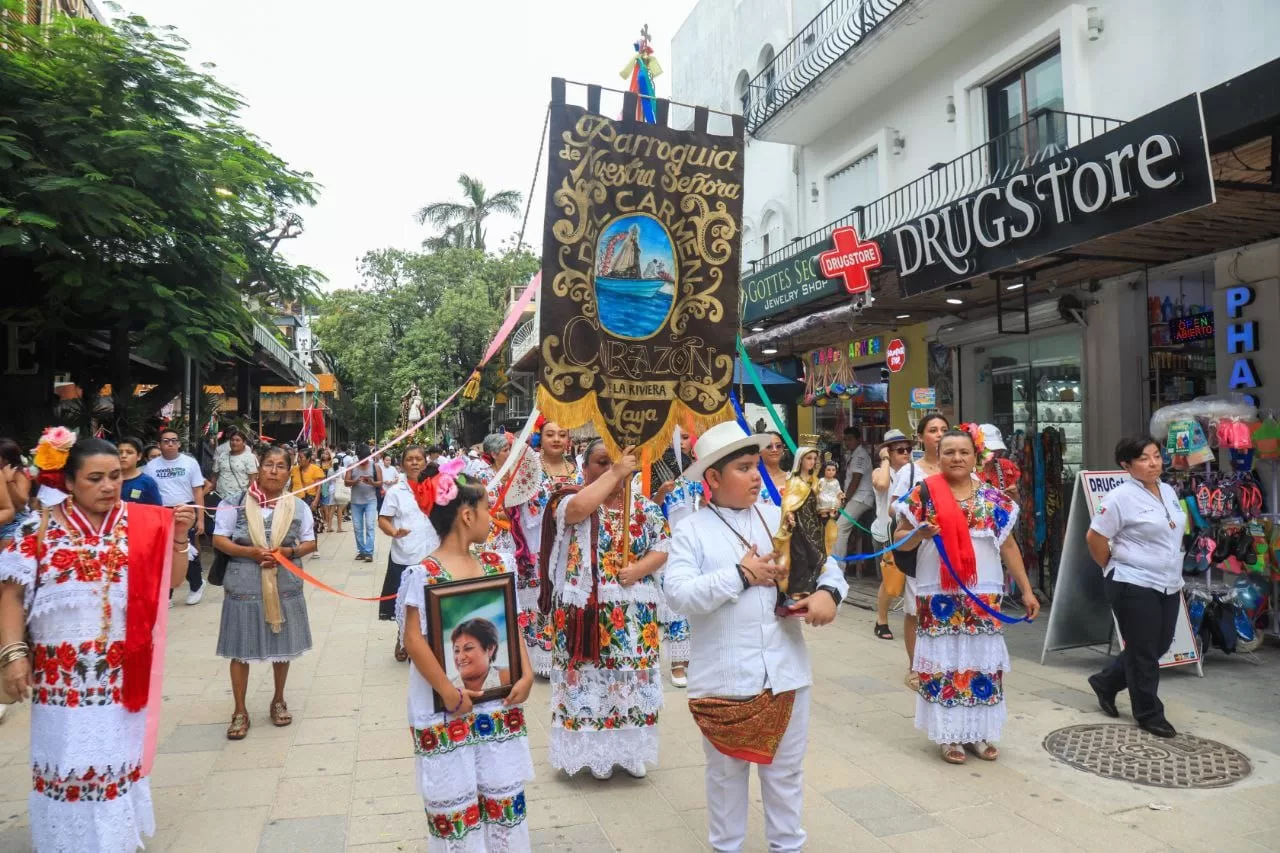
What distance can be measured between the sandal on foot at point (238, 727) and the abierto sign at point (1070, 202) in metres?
6.63

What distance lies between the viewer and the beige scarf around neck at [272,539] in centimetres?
529

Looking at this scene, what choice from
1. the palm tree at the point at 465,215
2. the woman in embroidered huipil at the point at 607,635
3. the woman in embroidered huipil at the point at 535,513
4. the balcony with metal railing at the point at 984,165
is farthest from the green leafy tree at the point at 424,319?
the woman in embroidered huipil at the point at 607,635

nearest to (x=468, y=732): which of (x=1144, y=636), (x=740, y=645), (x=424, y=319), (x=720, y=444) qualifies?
(x=740, y=645)

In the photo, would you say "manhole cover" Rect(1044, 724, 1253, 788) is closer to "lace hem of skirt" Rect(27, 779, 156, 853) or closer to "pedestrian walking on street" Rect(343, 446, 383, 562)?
"lace hem of skirt" Rect(27, 779, 156, 853)

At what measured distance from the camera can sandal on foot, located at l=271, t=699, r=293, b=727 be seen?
5.46 m

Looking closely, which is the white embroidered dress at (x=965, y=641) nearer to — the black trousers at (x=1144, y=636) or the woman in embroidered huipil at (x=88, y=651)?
the black trousers at (x=1144, y=636)

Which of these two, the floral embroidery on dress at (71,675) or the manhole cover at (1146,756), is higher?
the floral embroidery on dress at (71,675)

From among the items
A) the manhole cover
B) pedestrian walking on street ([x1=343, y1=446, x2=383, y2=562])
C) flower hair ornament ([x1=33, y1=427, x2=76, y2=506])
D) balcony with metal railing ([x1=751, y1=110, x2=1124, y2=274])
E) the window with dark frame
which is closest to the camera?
flower hair ornament ([x1=33, y1=427, x2=76, y2=506])

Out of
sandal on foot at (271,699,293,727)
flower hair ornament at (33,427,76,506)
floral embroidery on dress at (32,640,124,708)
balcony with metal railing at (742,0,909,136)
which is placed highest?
balcony with metal railing at (742,0,909,136)

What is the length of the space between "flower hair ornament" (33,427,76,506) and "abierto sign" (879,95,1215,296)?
21.3 feet

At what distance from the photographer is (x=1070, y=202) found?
21.7 feet

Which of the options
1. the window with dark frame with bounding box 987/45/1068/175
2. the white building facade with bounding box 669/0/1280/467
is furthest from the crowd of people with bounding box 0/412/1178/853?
the window with dark frame with bounding box 987/45/1068/175

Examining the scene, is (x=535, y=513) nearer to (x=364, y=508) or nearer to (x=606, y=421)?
(x=606, y=421)

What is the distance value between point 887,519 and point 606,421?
4.73m
